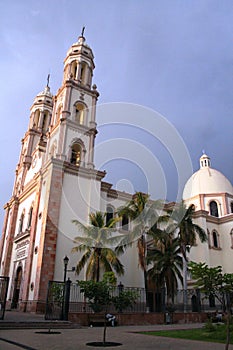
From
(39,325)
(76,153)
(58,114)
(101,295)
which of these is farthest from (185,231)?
(58,114)

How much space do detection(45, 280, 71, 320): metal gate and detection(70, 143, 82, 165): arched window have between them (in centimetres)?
1397

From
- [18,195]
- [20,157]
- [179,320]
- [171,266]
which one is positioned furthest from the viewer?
[20,157]

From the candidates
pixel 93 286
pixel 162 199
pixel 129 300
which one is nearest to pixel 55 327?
pixel 93 286

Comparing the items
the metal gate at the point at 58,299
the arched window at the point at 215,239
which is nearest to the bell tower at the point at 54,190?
the metal gate at the point at 58,299

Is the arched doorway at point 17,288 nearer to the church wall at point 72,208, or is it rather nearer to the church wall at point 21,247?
the church wall at point 21,247

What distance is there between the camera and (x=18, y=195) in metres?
33.6

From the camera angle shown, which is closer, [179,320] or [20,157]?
[179,320]

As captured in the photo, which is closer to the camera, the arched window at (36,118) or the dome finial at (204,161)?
the arched window at (36,118)

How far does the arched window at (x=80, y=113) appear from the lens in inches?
1214

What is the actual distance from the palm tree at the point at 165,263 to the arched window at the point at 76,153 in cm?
1021

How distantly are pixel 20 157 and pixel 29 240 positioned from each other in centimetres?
1536

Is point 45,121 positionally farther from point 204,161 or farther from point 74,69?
point 204,161

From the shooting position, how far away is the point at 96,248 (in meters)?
22.4

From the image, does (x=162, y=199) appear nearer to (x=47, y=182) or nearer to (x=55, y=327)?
→ (x=47, y=182)
